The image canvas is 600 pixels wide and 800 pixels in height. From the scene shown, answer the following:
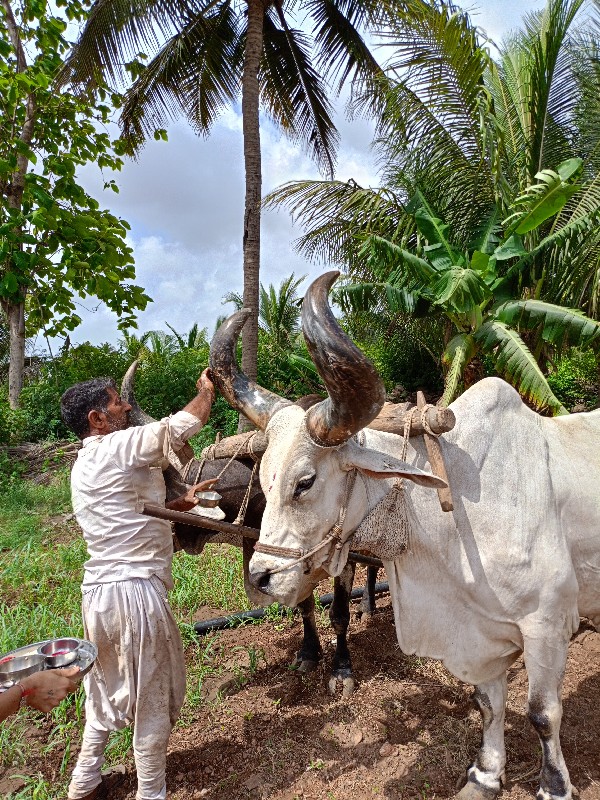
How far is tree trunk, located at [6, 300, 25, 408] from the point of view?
29.0 feet

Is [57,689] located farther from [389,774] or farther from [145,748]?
[389,774]

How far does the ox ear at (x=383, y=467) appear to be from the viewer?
7.49 feet

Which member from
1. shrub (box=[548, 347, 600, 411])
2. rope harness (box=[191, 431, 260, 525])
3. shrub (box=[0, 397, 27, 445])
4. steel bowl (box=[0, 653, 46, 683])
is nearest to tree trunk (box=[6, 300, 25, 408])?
shrub (box=[0, 397, 27, 445])

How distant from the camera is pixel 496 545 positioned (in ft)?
8.35

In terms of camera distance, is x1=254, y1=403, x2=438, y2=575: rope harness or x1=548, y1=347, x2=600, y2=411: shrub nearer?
x1=254, y1=403, x2=438, y2=575: rope harness

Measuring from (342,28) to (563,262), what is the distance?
607cm

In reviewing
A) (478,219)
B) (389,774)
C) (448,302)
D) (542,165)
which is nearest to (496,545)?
(389,774)

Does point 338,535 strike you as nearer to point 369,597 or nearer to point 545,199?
point 369,597

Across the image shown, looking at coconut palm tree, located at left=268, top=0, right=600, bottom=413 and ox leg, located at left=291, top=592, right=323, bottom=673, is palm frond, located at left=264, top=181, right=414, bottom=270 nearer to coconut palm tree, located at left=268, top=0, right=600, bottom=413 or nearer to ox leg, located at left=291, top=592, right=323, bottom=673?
coconut palm tree, located at left=268, top=0, right=600, bottom=413

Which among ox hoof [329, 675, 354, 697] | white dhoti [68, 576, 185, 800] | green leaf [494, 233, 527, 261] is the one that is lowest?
ox hoof [329, 675, 354, 697]

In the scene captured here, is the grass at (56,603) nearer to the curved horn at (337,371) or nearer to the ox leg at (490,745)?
the ox leg at (490,745)

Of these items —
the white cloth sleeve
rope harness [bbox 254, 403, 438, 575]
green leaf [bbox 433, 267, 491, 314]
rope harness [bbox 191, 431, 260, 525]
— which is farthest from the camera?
green leaf [bbox 433, 267, 491, 314]

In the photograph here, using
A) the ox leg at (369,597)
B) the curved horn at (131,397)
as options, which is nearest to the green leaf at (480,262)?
the ox leg at (369,597)

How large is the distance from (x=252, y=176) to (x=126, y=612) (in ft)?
25.4
